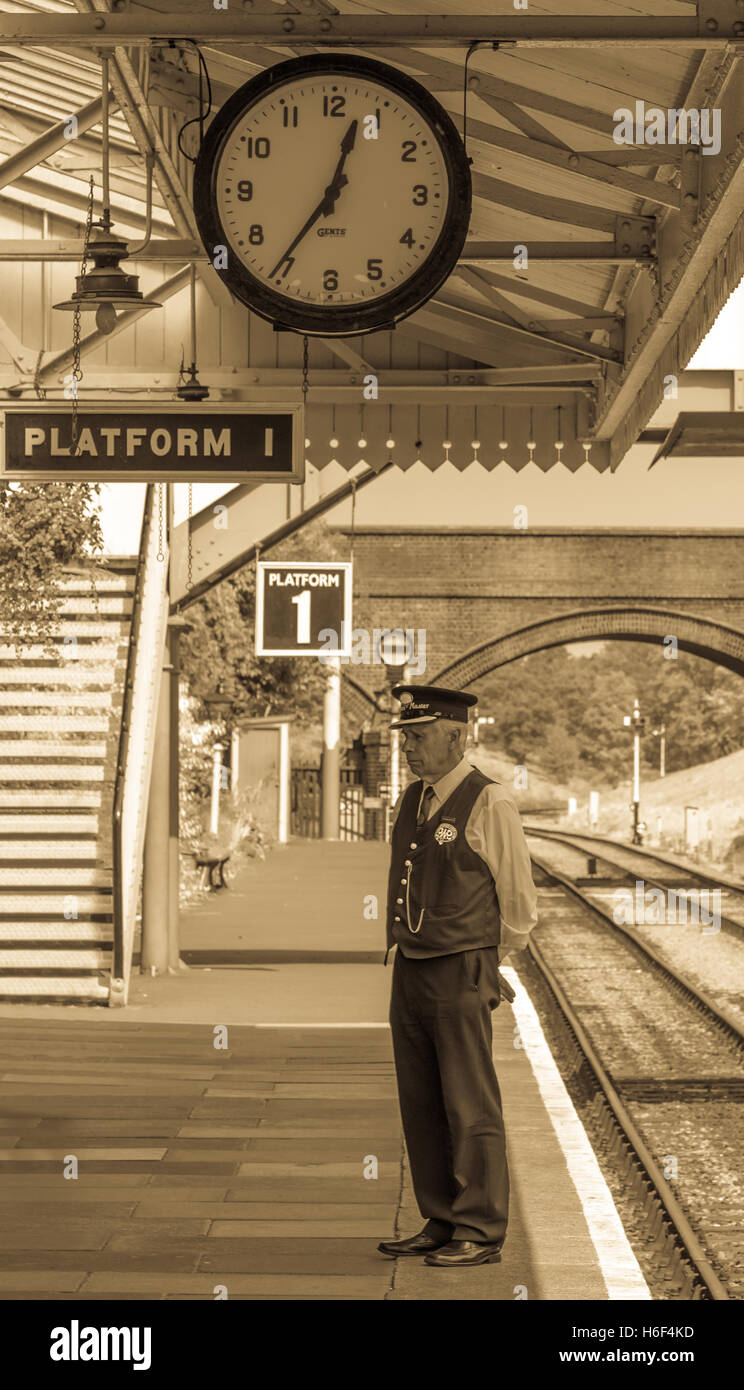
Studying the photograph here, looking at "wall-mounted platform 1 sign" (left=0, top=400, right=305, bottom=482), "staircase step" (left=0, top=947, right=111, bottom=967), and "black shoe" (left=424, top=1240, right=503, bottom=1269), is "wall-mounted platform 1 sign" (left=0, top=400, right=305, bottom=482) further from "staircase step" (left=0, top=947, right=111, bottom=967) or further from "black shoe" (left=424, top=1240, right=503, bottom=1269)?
"staircase step" (left=0, top=947, right=111, bottom=967)

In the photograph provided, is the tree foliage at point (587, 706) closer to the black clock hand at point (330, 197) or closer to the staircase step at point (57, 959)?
the staircase step at point (57, 959)

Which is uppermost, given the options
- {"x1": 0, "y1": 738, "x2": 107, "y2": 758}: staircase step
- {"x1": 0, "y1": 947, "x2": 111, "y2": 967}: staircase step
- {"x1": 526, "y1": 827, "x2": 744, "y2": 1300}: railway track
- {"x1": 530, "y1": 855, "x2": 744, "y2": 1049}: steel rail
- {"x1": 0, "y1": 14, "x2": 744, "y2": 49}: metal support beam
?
{"x1": 0, "y1": 14, "x2": 744, "y2": 49}: metal support beam

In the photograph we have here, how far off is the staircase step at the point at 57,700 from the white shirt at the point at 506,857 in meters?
7.98

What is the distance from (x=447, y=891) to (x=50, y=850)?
715cm

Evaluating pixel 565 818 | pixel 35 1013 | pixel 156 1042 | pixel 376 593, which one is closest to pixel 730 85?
pixel 156 1042

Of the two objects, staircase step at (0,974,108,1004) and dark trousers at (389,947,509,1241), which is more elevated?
dark trousers at (389,947,509,1241)

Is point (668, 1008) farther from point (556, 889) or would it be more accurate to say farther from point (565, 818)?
point (565, 818)

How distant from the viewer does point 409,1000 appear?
18.7ft

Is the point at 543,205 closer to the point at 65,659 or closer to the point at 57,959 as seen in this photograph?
the point at 57,959

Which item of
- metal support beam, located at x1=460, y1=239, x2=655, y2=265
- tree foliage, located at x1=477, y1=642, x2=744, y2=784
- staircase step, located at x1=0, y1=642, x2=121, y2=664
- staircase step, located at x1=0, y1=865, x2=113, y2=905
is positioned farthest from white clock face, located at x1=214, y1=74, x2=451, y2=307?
tree foliage, located at x1=477, y1=642, x2=744, y2=784

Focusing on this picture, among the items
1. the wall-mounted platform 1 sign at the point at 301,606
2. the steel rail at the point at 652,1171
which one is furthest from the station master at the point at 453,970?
the wall-mounted platform 1 sign at the point at 301,606

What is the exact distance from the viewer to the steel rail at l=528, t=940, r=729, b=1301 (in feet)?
20.7

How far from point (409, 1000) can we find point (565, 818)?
2508 inches

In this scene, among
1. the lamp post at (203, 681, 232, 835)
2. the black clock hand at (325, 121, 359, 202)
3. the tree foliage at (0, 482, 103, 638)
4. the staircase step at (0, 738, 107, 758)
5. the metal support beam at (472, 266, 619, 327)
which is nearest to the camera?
the black clock hand at (325, 121, 359, 202)
